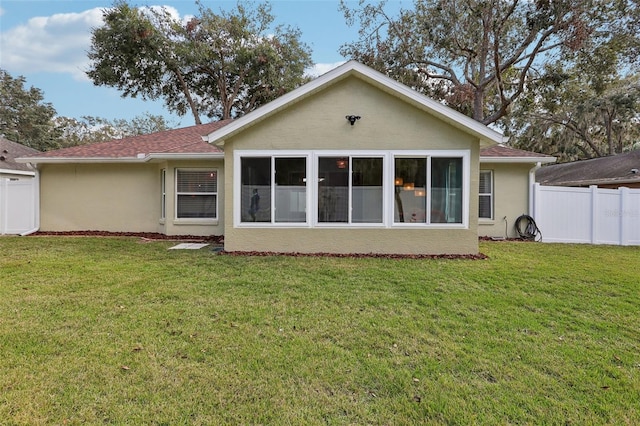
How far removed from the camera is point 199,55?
21016 millimetres

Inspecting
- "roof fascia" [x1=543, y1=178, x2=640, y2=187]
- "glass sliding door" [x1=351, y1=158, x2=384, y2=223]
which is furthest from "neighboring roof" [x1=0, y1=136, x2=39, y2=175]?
"roof fascia" [x1=543, y1=178, x2=640, y2=187]

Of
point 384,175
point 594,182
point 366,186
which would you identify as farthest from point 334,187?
point 594,182

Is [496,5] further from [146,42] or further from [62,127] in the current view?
[62,127]

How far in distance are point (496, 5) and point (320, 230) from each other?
13101 mm

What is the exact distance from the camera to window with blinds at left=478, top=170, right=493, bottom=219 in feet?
36.8

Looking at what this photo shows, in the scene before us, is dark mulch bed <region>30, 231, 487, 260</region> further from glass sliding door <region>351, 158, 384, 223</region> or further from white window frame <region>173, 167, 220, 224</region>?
glass sliding door <region>351, 158, 384, 223</region>

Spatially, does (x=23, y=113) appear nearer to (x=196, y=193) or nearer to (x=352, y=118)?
(x=196, y=193)

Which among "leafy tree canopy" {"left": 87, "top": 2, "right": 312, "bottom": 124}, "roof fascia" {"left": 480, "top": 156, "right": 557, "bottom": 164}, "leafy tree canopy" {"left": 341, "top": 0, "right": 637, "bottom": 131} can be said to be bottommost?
"roof fascia" {"left": 480, "top": 156, "right": 557, "bottom": 164}

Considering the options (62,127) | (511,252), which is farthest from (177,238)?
(62,127)

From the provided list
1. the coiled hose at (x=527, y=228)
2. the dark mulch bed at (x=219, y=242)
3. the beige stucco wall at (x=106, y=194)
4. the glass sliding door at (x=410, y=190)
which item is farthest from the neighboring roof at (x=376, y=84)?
the beige stucco wall at (x=106, y=194)

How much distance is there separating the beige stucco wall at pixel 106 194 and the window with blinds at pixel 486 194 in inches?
436

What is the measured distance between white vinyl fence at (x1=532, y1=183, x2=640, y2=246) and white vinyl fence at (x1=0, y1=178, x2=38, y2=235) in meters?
17.1

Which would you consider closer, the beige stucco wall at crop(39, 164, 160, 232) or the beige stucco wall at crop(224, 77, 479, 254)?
the beige stucco wall at crop(224, 77, 479, 254)

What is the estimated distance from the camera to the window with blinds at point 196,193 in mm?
10734
